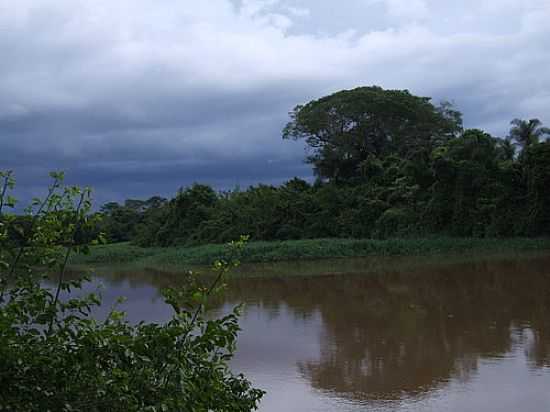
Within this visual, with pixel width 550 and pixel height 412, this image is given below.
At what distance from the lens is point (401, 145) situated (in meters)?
33.0

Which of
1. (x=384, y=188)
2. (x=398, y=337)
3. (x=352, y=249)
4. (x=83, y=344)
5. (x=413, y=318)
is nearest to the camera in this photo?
(x=83, y=344)

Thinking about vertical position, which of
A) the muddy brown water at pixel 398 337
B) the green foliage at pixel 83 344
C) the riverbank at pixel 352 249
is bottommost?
the muddy brown water at pixel 398 337

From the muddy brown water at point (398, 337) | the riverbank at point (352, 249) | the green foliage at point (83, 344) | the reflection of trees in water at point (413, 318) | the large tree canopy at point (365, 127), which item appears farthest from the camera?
the large tree canopy at point (365, 127)

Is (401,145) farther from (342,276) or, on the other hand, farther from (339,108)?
(342,276)

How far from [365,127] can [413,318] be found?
71.7 feet

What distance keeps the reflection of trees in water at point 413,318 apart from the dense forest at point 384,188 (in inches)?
275

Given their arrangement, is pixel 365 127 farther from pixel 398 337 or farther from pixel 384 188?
pixel 398 337

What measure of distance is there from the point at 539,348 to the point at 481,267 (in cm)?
1030

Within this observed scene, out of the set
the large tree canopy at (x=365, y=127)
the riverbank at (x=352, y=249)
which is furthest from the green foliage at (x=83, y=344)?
the large tree canopy at (x=365, y=127)

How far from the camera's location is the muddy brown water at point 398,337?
22.9 ft

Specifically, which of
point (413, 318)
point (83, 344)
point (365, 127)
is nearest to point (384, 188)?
point (365, 127)

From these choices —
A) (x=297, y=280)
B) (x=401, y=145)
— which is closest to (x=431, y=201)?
(x=401, y=145)

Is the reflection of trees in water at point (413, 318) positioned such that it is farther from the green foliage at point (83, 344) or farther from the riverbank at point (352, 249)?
the green foliage at point (83, 344)

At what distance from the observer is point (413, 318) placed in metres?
11.6
